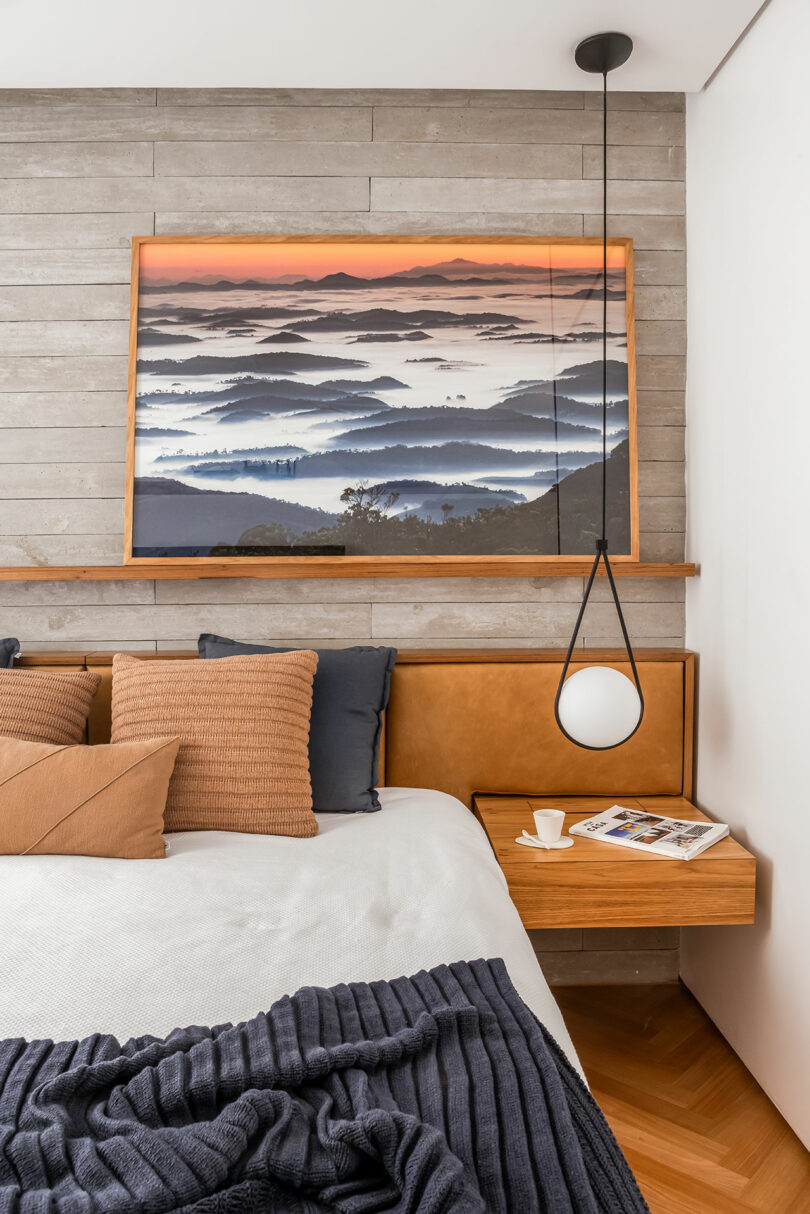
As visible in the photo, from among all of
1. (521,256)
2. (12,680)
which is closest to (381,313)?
(521,256)

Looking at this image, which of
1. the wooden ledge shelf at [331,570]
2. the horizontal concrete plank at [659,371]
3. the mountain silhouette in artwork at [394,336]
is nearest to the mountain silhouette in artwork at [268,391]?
the mountain silhouette in artwork at [394,336]

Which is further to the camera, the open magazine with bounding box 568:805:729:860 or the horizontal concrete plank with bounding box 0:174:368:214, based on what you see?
the horizontal concrete plank with bounding box 0:174:368:214

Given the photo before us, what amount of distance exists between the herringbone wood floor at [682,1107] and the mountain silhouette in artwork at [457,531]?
1.29 m

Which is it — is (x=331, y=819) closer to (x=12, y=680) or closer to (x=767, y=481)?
(x=12, y=680)

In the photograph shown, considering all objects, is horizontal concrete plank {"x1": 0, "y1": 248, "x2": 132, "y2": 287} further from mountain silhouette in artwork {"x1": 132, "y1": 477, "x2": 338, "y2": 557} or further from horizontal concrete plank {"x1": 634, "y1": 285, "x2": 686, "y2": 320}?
horizontal concrete plank {"x1": 634, "y1": 285, "x2": 686, "y2": 320}

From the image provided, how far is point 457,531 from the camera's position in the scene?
2463mm

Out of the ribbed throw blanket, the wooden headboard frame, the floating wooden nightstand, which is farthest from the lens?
the wooden headboard frame

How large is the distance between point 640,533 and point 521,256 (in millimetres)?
880

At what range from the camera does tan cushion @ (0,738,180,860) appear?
1.72 m

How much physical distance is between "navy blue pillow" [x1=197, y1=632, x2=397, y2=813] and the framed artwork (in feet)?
1.09

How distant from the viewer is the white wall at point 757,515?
5.97ft

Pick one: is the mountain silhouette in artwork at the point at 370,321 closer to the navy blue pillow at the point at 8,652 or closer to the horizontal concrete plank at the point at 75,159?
the horizontal concrete plank at the point at 75,159

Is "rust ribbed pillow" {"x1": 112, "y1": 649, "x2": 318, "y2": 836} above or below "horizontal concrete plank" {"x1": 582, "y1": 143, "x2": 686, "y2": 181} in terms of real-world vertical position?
below

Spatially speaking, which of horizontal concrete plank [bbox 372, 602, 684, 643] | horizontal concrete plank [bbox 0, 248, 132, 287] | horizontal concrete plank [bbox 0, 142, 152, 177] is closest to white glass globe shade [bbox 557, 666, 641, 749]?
horizontal concrete plank [bbox 372, 602, 684, 643]
